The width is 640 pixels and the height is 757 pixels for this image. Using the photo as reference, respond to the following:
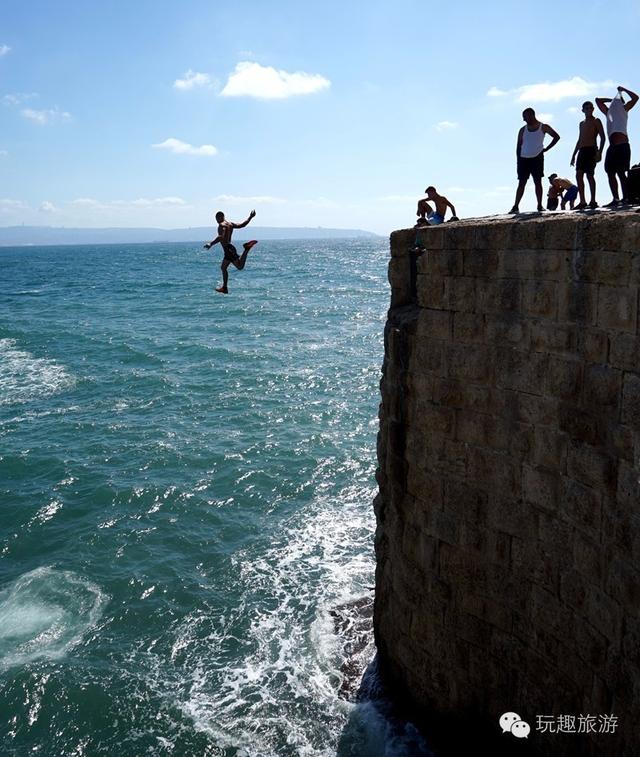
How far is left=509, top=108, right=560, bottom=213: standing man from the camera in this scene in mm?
9320

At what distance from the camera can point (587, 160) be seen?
31.3 feet

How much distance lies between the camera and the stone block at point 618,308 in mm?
6043

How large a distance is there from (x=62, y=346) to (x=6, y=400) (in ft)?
35.2

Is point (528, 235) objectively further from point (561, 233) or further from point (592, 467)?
point (592, 467)

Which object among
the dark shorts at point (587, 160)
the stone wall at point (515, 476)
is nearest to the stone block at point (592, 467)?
the stone wall at point (515, 476)

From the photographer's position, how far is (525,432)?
24.3 ft

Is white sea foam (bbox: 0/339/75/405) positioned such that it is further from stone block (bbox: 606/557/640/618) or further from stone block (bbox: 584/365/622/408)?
stone block (bbox: 606/557/640/618)

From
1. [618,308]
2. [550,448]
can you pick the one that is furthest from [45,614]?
[618,308]

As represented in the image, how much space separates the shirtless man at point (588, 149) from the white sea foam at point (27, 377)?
2236 cm

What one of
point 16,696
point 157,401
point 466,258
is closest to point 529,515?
point 466,258

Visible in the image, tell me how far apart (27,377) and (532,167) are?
2547 centimetres

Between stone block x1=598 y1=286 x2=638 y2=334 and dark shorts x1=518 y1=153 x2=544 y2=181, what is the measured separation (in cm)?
381

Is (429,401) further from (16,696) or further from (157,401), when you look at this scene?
(157,401)

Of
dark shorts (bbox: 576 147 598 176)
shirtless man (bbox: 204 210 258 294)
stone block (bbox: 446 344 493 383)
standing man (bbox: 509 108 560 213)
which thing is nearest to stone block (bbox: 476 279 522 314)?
stone block (bbox: 446 344 493 383)
